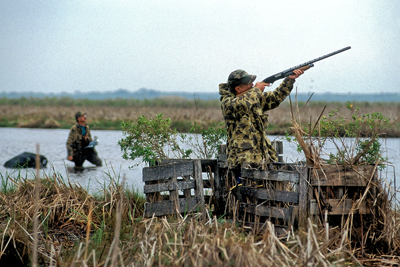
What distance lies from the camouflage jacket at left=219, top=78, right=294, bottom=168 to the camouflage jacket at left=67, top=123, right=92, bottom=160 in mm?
9488

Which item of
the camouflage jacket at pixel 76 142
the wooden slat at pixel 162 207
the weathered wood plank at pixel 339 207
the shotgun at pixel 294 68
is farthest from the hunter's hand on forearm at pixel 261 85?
the camouflage jacket at pixel 76 142

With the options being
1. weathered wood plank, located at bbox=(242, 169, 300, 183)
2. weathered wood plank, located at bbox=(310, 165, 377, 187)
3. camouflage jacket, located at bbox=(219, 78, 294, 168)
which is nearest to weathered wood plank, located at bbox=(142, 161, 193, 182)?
camouflage jacket, located at bbox=(219, 78, 294, 168)

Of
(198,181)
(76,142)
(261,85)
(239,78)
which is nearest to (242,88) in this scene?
(239,78)

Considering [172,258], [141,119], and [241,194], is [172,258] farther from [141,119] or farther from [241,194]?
[141,119]

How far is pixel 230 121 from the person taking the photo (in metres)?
6.16

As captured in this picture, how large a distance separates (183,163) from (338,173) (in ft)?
6.22

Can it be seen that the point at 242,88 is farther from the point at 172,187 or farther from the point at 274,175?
the point at 172,187

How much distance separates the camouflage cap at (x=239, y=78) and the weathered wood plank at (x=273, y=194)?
1383 mm

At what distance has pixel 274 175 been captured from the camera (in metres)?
5.39

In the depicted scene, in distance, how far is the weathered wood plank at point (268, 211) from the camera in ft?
17.2

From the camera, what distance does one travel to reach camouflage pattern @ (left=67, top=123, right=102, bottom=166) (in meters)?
14.8

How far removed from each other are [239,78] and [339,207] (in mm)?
2009

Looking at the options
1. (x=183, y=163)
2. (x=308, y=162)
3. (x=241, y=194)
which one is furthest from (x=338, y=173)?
(x=183, y=163)

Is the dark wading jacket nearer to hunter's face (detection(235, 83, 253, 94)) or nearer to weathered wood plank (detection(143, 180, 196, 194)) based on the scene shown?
weathered wood plank (detection(143, 180, 196, 194))
